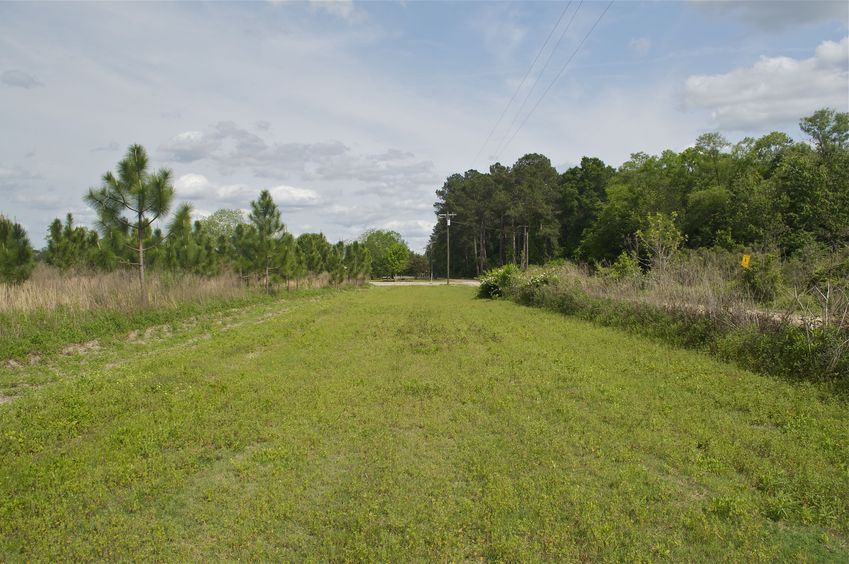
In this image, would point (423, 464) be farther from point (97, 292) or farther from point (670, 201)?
point (670, 201)

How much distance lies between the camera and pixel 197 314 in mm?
15617

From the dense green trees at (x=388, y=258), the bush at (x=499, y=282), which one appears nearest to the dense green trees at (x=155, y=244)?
the bush at (x=499, y=282)

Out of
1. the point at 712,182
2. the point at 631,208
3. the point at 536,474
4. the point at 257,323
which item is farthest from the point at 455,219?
the point at 536,474

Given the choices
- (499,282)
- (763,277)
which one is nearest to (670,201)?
(499,282)

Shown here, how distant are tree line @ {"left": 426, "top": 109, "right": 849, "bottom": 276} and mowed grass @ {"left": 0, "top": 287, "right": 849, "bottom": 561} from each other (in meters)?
16.0

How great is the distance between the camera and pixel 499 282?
2653cm

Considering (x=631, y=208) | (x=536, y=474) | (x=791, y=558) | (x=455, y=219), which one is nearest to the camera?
(x=791, y=558)

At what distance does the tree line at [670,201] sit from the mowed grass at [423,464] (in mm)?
15977

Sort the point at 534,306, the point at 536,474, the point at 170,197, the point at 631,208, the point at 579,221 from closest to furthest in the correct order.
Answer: the point at 536,474 < the point at 170,197 < the point at 534,306 < the point at 631,208 < the point at 579,221

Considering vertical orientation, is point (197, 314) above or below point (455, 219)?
below

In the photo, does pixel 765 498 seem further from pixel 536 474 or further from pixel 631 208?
pixel 631 208

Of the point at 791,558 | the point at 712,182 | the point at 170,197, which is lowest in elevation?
the point at 791,558

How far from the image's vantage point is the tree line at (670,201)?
26.8 m

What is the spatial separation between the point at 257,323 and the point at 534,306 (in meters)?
10.3
